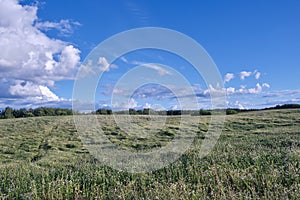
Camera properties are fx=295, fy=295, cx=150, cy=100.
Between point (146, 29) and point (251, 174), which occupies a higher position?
Answer: point (146, 29)

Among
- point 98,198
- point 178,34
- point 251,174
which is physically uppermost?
point 178,34

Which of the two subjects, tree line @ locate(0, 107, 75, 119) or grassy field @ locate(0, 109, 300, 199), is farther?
Result: tree line @ locate(0, 107, 75, 119)

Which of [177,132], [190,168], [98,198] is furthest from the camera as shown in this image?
[177,132]

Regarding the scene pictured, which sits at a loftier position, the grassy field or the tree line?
the tree line

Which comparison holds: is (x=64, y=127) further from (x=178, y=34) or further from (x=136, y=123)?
(x=178, y=34)

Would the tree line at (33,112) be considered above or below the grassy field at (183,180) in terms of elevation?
above

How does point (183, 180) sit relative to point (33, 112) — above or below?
below

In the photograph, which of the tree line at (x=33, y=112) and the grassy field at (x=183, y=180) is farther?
the tree line at (x=33, y=112)

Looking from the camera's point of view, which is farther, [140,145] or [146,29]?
[140,145]

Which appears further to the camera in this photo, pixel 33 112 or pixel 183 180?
pixel 33 112

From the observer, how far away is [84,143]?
2097cm

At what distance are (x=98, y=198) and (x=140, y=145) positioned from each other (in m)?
11.0

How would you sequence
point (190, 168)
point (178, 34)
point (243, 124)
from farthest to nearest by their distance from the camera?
point (243, 124) → point (178, 34) → point (190, 168)

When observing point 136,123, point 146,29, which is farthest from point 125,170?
point 136,123
